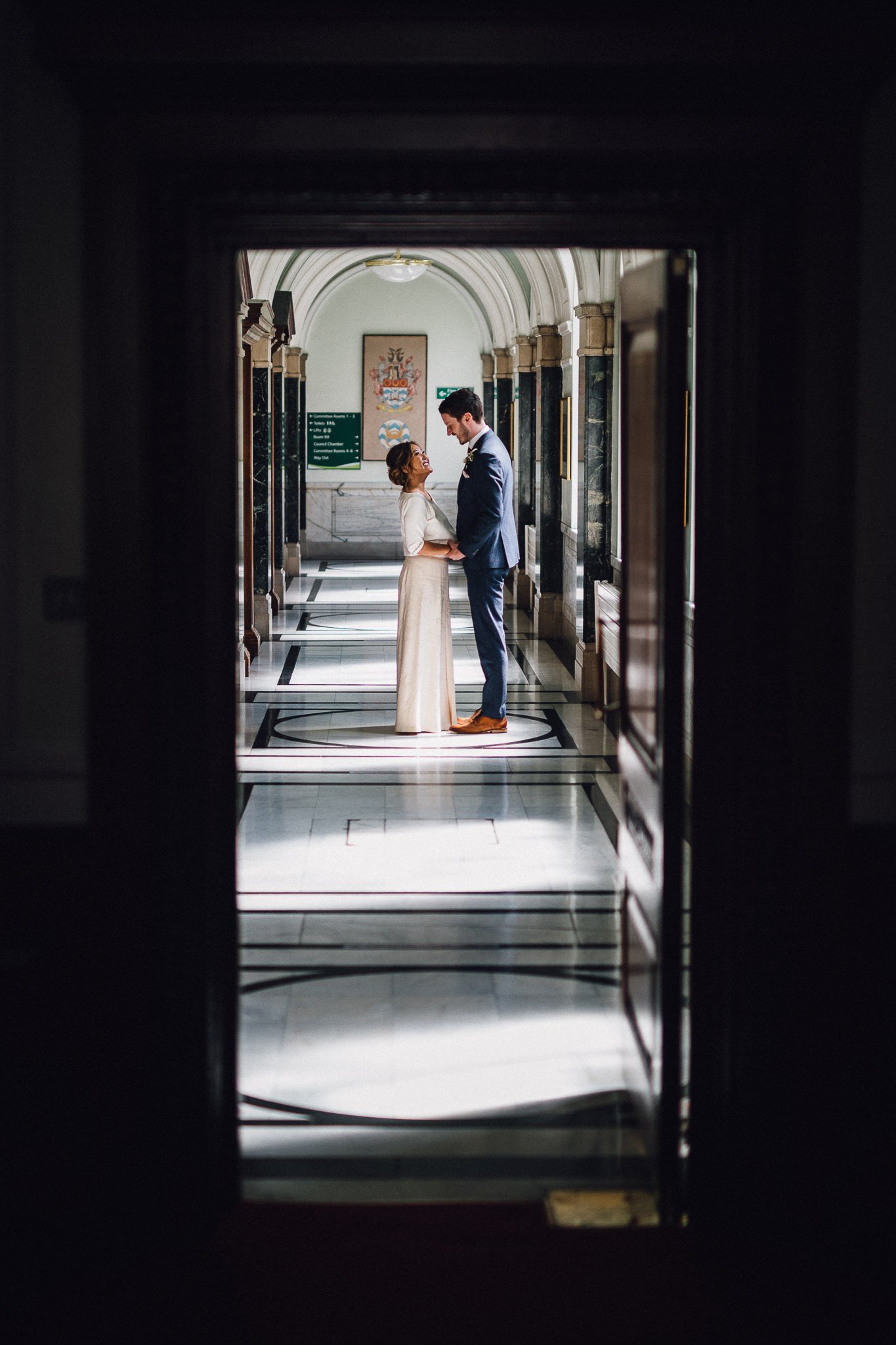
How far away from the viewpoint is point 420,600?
818 centimetres

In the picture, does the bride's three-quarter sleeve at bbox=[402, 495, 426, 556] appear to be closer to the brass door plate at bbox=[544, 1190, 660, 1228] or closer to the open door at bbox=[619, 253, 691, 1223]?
the open door at bbox=[619, 253, 691, 1223]

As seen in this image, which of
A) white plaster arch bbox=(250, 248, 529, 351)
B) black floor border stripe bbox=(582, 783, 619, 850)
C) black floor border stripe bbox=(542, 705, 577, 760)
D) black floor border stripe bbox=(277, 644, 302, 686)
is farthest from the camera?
white plaster arch bbox=(250, 248, 529, 351)

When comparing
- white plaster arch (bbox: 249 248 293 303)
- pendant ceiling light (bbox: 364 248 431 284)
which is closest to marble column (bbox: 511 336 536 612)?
pendant ceiling light (bbox: 364 248 431 284)

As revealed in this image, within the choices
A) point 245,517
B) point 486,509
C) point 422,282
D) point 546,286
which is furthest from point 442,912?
point 422,282

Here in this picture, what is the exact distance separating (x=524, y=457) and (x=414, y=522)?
6892mm

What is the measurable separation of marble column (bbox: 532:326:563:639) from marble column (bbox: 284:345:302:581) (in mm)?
5399

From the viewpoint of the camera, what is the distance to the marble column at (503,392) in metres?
17.1

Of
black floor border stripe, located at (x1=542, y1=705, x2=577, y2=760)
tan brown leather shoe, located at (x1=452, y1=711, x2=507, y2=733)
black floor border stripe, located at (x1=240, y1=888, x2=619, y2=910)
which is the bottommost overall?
black floor border stripe, located at (x1=240, y1=888, x2=619, y2=910)

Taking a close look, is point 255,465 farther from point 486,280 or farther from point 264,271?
point 486,280

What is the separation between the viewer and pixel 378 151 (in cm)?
292

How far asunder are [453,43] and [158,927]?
5.92 feet

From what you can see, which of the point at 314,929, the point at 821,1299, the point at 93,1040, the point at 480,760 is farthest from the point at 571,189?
the point at 480,760

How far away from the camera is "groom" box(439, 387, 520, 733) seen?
7.87 meters

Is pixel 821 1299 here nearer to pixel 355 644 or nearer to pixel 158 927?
pixel 158 927
